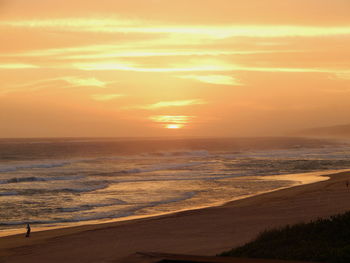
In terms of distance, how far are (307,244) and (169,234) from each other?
614 cm

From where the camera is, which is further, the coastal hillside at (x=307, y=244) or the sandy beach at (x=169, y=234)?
the sandy beach at (x=169, y=234)

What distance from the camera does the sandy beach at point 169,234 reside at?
13.2m

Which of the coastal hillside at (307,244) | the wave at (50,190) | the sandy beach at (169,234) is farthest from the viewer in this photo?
the wave at (50,190)

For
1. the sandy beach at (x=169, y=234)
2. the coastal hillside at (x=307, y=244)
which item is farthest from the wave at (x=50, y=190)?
the coastal hillside at (x=307, y=244)

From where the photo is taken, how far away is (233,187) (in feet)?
106

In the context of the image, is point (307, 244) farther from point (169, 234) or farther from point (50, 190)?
point (50, 190)

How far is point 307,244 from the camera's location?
10.4 metres

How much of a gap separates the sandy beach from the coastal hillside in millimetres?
1751

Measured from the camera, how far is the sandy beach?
43.2 feet

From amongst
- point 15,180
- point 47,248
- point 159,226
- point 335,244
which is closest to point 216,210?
point 159,226

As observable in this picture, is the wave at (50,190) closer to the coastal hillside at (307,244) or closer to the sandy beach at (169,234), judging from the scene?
the sandy beach at (169,234)

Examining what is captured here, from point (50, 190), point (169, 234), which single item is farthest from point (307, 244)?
point (50, 190)

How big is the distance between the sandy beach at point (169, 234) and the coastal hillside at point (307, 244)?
5.74ft

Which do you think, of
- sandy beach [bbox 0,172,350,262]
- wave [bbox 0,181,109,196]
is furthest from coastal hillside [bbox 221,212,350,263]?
wave [bbox 0,181,109,196]
